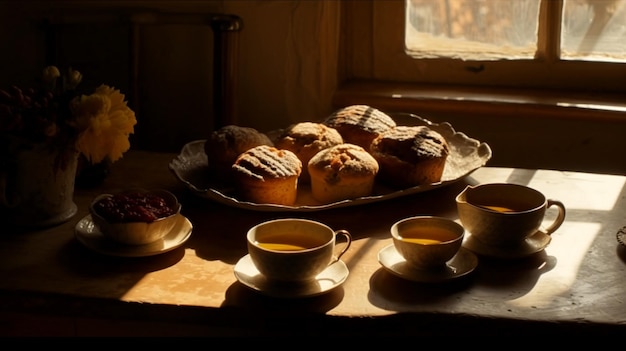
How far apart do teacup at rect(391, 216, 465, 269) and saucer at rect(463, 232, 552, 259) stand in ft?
0.23

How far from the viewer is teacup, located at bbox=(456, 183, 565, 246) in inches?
46.6

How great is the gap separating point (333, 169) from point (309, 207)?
0.09m

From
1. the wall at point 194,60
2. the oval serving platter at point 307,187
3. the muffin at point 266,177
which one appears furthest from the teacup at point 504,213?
the wall at point 194,60

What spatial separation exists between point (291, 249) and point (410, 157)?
402 millimetres

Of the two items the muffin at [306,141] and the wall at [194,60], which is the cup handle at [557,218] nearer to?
the muffin at [306,141]

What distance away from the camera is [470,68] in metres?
2.00

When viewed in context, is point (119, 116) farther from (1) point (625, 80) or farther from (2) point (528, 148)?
(1) point (625, 80)

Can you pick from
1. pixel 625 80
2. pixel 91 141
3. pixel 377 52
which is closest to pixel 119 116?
pixel 91 141

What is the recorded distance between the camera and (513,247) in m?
1.21

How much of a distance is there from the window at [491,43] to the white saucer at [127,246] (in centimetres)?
93

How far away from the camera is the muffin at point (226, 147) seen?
1.45 metres

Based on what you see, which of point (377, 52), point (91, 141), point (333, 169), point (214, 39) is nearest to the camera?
point (91, 141)

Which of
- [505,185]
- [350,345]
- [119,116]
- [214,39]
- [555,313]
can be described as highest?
[214,39]

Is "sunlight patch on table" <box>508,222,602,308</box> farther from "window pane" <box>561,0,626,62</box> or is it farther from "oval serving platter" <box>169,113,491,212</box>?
"window pane" <box>561,0,626,62</box>
